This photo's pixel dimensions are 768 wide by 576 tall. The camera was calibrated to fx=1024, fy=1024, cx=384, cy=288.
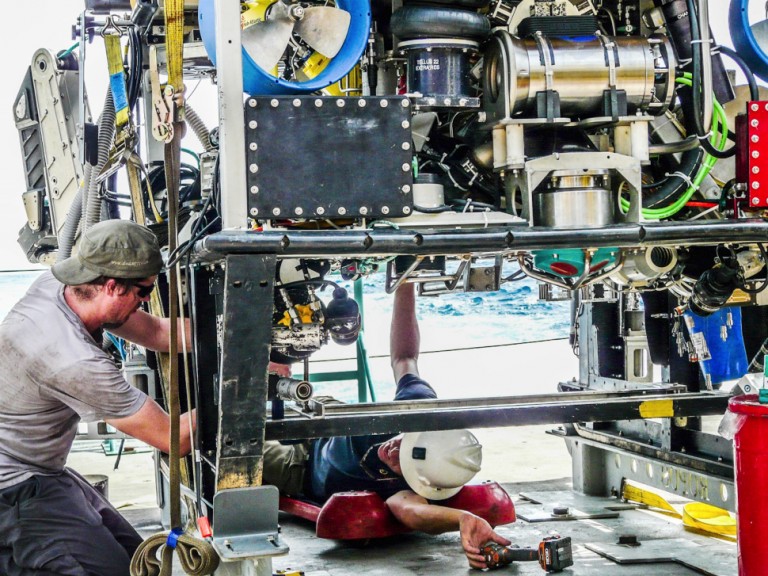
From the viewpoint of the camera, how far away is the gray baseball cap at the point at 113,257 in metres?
3.41

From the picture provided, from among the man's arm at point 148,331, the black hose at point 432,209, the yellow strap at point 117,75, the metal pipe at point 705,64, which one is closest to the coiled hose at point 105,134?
the yellow strap at point 117,75

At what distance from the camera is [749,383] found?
3.79 metres

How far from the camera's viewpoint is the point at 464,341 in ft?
82.6

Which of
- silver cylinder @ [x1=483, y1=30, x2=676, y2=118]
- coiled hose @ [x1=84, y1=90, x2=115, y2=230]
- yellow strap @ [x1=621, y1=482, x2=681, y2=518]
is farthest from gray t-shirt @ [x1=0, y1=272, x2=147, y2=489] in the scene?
yellow strap @ [x1=621, y1=482, x2=681, y2=518]

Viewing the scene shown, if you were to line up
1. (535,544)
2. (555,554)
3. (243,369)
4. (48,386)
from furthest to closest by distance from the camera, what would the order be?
(535,544) < (555,554) < (48,386) < (243,369)

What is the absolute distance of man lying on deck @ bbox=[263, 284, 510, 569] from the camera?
468cm

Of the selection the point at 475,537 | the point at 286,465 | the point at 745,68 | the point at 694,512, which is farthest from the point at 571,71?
the point at 286,465

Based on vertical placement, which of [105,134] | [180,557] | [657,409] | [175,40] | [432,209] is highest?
[175,40]

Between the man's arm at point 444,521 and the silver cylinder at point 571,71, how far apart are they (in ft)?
6.23

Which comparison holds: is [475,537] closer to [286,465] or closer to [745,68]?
[286,465]

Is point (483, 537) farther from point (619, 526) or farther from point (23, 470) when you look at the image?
point (23, 470)

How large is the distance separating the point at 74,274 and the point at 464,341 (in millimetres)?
21980

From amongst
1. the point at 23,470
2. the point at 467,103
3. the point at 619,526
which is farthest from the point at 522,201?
the point at 619,526

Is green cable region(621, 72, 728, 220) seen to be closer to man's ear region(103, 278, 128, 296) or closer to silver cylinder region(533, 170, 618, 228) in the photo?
silver cylinder region(533, 170, 618, 228)
